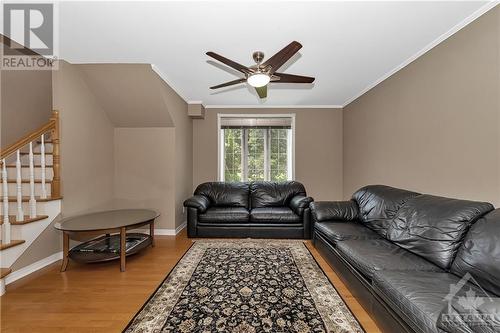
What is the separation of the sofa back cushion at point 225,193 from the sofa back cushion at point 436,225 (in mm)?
2633

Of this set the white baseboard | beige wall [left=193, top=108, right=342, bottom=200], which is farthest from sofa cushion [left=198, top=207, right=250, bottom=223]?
the white baseboard

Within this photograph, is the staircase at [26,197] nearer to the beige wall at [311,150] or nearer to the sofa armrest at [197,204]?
the sofa armrest at [197,204]

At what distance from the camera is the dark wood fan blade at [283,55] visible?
1.92 metres

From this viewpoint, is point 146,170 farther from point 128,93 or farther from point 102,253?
point 102,253

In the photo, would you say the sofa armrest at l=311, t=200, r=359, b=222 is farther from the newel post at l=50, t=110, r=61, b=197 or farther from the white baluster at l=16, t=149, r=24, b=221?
the white baluster at l=16, t=149, r=24, b=221

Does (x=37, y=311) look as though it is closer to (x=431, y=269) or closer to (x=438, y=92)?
(x=431, y=269)

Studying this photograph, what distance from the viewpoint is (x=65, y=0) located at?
1911 mm

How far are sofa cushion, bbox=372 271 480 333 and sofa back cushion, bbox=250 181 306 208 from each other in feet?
8.70

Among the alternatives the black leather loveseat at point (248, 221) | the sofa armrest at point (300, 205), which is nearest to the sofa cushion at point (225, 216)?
the black leather loveseat at point (248, 221)

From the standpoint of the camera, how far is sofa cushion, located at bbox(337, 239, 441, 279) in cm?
178

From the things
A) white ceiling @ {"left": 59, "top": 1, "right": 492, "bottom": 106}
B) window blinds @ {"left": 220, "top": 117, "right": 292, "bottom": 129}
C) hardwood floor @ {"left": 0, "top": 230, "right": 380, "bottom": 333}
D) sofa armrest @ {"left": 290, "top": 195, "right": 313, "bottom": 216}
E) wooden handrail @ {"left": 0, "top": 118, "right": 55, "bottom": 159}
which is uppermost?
white ceiling @ {"left": 59, "top": 1, "right": 492, "bottom": 106}

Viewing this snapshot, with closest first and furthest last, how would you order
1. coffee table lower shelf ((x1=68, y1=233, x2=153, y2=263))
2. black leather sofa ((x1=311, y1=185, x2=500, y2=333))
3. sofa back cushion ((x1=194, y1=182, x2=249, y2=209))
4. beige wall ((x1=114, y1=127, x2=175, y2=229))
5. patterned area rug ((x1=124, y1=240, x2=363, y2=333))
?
black leather sofa ((x1=311, y1=185, x2=500, y2=333))
patterned area rug ((x1=124, y1=240, x2=363, y2=333))
coffee table lower shelf ((x1=68, y1=233, x2=153, y2=263))
beige wall ((x1=114, y1=127, x2=175, y2=229))
sofa back cushion ((x1=194, y1=182, x2=249, y2=209))

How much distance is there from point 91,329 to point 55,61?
126 inches

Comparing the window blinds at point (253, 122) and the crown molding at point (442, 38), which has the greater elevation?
the crown molding at point (442, 38)
